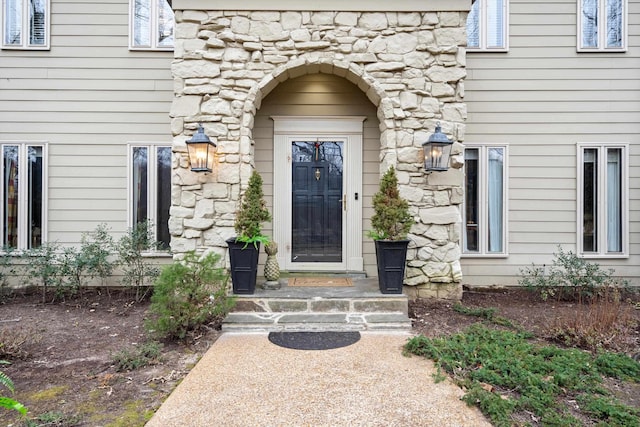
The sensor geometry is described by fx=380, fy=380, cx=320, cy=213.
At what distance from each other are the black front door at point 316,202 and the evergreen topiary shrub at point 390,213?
115 cm

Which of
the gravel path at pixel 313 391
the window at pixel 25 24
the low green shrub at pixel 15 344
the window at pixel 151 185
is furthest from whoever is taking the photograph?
the window at pixel 151 185

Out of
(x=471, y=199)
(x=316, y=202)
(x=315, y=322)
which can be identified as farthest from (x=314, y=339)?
(x=471, y=199)

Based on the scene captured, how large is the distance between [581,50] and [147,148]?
605 centimetres

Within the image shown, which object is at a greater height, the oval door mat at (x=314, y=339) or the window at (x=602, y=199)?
the window at (x=602, y=199)

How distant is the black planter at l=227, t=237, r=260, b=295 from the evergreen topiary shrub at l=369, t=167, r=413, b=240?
1.26m

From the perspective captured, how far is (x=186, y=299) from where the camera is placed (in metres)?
3.27

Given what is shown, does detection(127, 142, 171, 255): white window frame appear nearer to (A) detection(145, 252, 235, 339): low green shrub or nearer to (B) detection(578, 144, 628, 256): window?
(A) detection(145, 252, 235, 339): low green shrub

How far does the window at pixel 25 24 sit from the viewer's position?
16.9ft

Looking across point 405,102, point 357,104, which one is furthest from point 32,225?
point 405,102

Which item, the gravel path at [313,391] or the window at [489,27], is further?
the window at [489,27]

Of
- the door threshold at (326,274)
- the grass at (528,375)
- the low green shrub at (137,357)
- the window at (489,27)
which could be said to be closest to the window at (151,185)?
the door threshold at (326,274)

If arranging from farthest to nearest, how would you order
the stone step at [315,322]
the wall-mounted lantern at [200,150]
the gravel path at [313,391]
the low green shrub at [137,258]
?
1. the low green shrub at [137,258]
2. the wall-mounted lantern at [200,150]
3. the stone step at [315,322]
4. the gravel path at [313,391]

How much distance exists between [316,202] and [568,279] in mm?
3391

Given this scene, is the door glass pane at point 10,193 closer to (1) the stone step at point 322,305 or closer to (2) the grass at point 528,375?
(1) the stone step at point 322,305
